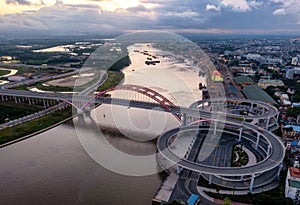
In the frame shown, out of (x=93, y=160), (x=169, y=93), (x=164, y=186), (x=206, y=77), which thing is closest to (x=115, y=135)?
(x=93, y=160)

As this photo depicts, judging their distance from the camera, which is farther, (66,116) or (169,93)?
(169,93)

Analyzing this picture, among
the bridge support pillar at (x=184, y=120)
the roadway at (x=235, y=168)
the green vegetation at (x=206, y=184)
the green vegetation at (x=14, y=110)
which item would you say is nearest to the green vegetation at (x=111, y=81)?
the green vegetation at (x=14, y=110)

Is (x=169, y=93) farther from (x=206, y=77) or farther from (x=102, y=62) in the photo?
(x=102, y=62)

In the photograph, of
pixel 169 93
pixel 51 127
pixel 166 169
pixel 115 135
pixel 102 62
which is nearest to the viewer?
pixel 166 169

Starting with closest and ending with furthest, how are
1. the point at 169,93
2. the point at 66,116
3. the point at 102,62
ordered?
the point at 66,116
the point at 169,93
the point at 102,62

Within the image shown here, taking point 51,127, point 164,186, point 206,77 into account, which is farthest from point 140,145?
point 206,77

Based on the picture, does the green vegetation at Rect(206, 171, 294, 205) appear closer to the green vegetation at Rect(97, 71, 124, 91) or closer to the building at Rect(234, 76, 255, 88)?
the building at Rect(234, 76, 255, 88)
